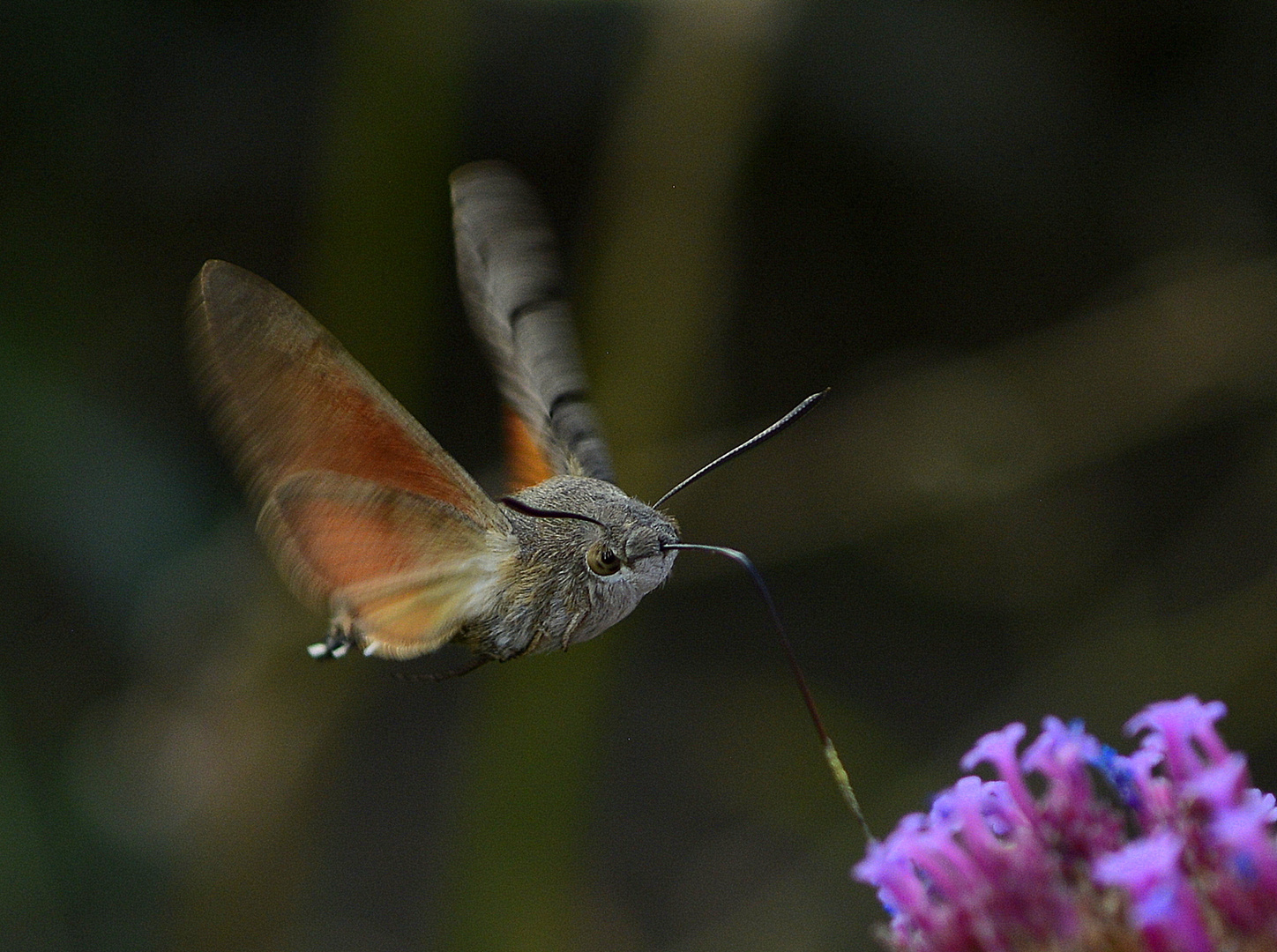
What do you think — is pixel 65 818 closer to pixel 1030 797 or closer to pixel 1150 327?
pixel 1030 797

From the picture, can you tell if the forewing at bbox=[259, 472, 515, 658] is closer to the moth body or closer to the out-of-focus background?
the moth body

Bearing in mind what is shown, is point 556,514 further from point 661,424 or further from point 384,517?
point 661,424

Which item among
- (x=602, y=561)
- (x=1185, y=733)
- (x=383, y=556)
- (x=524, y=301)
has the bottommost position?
(x=1185, y=733)

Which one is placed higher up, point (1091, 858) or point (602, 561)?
point (602, 561)

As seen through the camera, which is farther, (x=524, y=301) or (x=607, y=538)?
(x=524, y=301)

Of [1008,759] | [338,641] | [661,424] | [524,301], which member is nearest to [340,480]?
[338,641]

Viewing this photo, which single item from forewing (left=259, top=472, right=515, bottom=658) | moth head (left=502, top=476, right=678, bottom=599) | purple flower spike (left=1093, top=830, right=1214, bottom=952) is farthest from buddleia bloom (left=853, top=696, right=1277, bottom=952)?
forewing (left=259, top=472, right=515, bottom=658)
